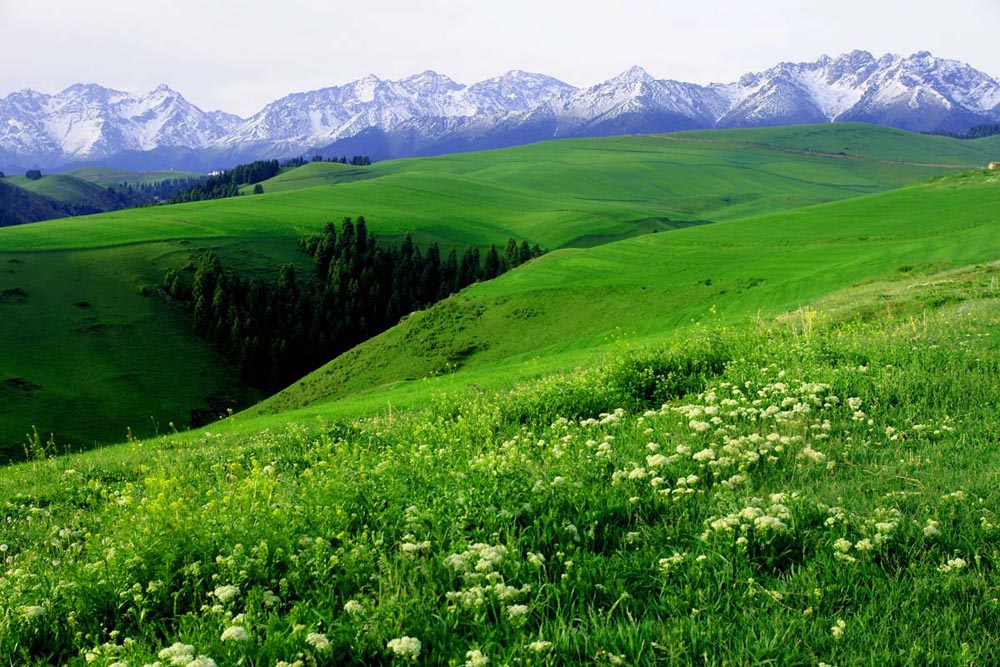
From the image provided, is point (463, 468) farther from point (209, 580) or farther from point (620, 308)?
point (620, 308)

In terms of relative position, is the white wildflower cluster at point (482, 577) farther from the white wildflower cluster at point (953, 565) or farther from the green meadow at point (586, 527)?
the white wildflower cluster at point (953, 565)

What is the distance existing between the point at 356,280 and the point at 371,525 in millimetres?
145769

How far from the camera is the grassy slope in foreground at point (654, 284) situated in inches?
2440

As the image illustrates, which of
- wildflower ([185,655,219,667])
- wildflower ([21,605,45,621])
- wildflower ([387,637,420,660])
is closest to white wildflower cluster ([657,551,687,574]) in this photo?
wildflower ([387,637,420,660])

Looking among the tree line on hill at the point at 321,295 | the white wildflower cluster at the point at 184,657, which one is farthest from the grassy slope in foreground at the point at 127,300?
the white wildflower cluster at the point at 184,657

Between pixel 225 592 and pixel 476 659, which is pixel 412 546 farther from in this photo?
pixel 476 659

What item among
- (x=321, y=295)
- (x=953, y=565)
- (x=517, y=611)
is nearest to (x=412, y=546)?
(x=517, y=611)

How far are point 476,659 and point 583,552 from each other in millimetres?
2060

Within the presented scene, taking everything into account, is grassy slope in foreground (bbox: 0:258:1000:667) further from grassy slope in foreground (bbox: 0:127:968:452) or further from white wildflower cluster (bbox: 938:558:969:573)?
grassy slope in foreground (bbox: 0:127:968:452)

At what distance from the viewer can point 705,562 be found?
6.74 meters

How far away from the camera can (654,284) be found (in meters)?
81.1

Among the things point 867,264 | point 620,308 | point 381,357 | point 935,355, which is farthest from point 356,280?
point 935,355

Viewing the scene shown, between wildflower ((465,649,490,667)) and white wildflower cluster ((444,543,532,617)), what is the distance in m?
0.62

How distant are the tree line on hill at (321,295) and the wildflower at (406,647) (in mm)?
125159
